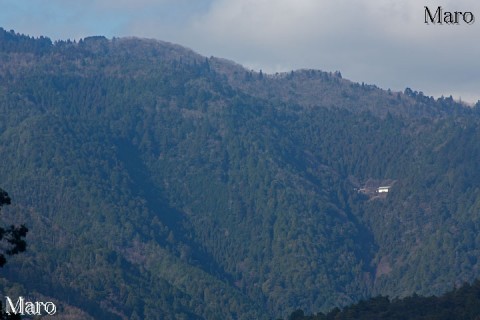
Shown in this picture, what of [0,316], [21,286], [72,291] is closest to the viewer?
[0,316]

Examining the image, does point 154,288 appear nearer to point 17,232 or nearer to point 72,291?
point 72,291

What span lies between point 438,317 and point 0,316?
65246mm

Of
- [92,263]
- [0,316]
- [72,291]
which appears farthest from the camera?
[92,263]

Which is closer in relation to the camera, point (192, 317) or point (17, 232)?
point (17, 232)

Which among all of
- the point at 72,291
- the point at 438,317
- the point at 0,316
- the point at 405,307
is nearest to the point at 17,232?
the point at 0,316

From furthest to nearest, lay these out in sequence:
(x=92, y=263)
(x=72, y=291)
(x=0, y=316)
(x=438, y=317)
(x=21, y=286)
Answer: (x=92, y=263) → (x=72, y=291) → (x=21, y=286) → (x=438, y=317) → (x=0, y=316)

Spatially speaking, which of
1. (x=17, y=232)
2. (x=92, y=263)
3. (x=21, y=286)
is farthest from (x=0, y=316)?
(x=92, y=263)

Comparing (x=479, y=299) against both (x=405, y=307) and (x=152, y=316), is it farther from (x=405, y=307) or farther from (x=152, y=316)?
(x=152, y=316)

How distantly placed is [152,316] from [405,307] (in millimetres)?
69691

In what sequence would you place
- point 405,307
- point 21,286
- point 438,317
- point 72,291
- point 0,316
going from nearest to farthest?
point 0,316
point 438,317
point 405,307
point 21,286
point 72,291

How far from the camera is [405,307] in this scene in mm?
123625

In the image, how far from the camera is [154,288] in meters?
198

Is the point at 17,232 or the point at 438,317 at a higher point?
the point at 17,232

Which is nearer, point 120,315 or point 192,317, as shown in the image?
point 120,315
